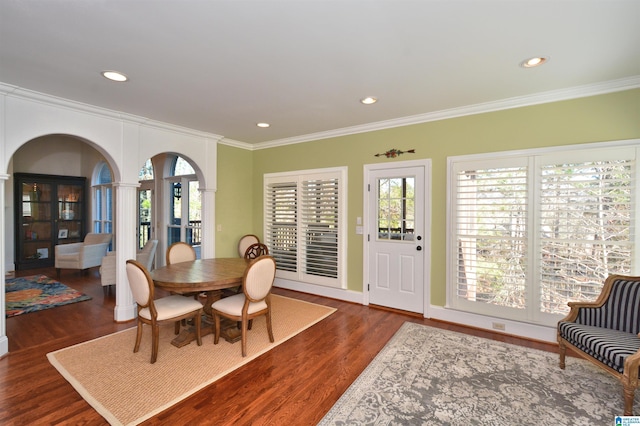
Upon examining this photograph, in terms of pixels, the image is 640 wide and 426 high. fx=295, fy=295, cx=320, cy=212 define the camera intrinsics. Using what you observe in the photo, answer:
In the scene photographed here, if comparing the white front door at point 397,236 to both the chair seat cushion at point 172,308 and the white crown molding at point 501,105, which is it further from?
the chair seat cushion at point 172,308

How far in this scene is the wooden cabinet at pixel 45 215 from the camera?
668cm

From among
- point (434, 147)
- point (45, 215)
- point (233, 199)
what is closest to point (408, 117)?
point (434, 147)

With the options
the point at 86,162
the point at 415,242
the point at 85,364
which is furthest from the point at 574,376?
the point at 86,162

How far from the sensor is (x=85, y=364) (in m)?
2.67

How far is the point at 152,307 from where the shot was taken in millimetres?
2729

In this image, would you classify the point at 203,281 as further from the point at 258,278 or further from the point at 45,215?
the point at 45,215

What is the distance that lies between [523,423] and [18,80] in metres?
4.99

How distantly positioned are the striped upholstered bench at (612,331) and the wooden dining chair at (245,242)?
14.3 ft

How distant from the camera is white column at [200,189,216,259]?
4828mm

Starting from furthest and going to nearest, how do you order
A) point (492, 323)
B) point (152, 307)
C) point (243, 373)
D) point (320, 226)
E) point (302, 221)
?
point (302, 221) → point (320, 226) → point (492, 323) → point (152, 307) → point (243, 373)

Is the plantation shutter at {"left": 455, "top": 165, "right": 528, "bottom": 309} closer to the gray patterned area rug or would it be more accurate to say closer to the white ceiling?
the gray patterned area rug

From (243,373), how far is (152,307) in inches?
40.9

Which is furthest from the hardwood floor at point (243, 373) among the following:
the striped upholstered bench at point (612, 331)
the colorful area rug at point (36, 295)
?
the striped upholstered bench at point (612, 331)

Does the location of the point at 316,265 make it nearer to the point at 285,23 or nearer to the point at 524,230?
the point at 524,230
